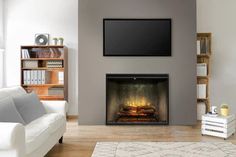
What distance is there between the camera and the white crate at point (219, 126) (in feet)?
13.3

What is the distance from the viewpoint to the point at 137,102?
17.0 ft

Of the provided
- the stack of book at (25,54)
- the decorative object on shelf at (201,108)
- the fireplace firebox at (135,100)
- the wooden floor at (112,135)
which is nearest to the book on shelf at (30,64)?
the stack of book at (25,54)

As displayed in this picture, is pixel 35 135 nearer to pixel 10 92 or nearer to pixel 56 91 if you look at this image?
pixel 10 92

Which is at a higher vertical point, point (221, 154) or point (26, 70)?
point (26, 70)

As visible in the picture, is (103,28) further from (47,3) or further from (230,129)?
(230,129)

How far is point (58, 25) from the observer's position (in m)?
5.83

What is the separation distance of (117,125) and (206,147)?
1837mm

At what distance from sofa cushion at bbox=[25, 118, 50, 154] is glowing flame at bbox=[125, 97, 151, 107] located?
2.28 m

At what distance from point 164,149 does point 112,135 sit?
1060 mm

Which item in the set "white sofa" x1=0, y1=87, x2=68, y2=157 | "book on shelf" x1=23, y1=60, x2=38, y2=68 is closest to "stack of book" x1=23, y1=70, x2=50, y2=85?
"book on shelf" x1=23, y1=60, x2=38, y2=68

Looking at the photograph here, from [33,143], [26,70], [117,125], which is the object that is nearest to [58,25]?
[26,70]

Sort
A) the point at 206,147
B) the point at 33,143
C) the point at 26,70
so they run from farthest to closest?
the point at 26,70 → the point at 206,147 → the point at 33,143

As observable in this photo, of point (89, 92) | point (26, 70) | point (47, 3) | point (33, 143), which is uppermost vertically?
point (47, 3)

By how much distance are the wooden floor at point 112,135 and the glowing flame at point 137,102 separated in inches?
18.8
